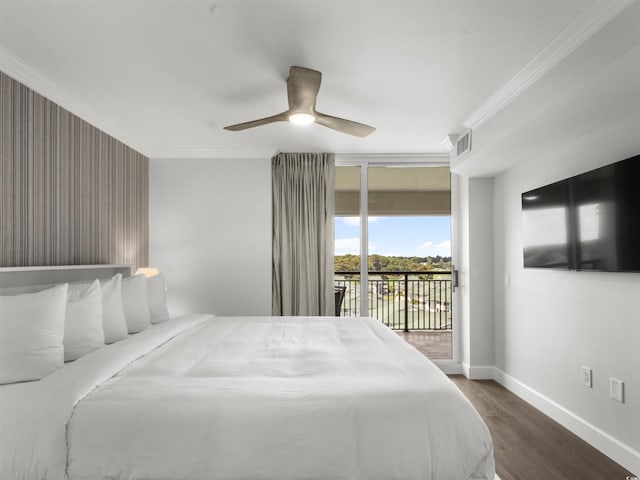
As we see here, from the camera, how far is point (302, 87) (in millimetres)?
2334

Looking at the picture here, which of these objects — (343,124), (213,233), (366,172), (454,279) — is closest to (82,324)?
(343,124)

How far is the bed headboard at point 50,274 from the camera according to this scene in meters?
2.23

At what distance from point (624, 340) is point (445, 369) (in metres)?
2.25

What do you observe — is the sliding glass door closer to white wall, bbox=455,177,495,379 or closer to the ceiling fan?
white wall, bbox=455,177,495,379

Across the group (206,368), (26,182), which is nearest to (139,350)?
(206,368)

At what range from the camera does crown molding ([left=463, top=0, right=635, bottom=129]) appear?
174cm

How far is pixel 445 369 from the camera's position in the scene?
169 inches

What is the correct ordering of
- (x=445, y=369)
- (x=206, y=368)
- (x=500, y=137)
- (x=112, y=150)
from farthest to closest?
(x=445, y=369) → (x=112, y=150) → (x=500, y=137) → (x=206, y=368)

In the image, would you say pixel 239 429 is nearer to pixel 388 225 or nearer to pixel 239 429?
pixel 239 429

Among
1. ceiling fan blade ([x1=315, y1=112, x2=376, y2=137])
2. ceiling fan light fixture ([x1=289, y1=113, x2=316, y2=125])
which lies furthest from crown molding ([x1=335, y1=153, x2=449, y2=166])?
ceiling fan light fixture ([x1=289, y1=113, x2=316, y2=125])

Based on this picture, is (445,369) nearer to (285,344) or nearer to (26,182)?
(285,344)

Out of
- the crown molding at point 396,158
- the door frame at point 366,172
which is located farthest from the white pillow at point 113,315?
the crown molding at point 396,158

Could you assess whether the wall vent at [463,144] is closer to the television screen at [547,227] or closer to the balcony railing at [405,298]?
the television screen at [547,227]

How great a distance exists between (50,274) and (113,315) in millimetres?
569
